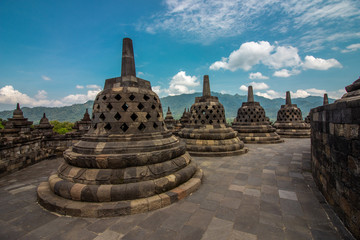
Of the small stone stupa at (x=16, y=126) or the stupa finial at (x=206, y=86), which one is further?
the stupa finial at (x=206, y=86)

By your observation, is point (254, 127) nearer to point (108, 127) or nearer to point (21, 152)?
point (108, 127)

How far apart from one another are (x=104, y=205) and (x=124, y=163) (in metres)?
0.92

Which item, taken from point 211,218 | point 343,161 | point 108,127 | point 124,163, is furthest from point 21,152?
point 343,161

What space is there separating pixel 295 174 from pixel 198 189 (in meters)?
3.54

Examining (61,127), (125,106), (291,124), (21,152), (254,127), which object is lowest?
(21,152)

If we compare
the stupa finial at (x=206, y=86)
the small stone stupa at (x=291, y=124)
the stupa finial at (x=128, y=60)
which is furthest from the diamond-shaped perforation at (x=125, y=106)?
the small stone stupa at (x=291, y=124)

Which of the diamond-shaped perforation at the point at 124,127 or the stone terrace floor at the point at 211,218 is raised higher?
the diamond-shaped perforation at the point at 124,127

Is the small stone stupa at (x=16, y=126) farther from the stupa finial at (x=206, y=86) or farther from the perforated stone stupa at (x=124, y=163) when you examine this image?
the stupa finial at (x=206, y=86)

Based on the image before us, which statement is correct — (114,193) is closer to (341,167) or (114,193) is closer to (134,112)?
(134,112)

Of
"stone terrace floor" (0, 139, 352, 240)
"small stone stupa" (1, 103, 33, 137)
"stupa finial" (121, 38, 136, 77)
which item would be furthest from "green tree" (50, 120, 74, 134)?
"stone terrace floor" (0, 139, 352, 240)

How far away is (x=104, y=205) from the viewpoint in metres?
3.34

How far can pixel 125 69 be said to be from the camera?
16.7ft

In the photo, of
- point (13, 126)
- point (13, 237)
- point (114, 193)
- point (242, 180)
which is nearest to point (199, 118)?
point (242, 180)

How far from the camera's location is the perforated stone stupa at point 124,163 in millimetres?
3477
